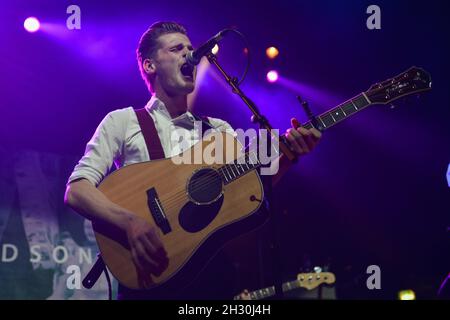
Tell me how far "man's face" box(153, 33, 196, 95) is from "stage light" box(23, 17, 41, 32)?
2915 millimetres

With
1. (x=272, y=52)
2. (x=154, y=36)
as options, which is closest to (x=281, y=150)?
(x=154, y=36)

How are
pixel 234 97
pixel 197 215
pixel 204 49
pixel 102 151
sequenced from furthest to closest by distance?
pixel 234 97
pixel 102 151
pixel 197 215
pixel 204 49

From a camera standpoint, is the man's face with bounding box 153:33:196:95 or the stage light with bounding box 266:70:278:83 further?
the stage light with bounding box 266:70:278:83

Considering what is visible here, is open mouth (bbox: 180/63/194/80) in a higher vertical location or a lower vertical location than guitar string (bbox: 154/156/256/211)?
higher

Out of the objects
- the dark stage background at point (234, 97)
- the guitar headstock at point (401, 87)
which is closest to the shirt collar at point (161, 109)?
the guitar headstock at point (401, 87)

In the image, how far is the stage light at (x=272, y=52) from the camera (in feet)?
21.0

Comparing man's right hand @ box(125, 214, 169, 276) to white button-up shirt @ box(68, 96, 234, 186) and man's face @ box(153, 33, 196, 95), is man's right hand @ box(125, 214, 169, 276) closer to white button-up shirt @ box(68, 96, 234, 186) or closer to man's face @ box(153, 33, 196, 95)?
white button-up shirt @ box(68, 96, 234, 186)

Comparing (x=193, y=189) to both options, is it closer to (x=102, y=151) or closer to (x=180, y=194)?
(x=180, y=194)

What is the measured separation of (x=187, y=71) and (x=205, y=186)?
738 mm

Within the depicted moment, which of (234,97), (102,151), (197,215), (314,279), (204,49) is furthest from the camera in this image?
(234,97)

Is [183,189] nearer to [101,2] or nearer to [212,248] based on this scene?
[212,248]

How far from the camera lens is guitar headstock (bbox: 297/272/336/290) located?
549 cm

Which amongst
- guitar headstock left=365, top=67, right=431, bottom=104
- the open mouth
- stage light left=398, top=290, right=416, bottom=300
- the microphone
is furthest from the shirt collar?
stage light left=398, top=290, right=416, bottom=300

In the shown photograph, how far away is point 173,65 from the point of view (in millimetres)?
3121
